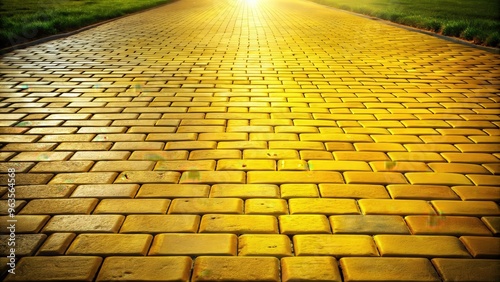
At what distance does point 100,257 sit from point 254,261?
1.91ft

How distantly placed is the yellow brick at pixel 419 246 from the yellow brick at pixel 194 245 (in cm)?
59

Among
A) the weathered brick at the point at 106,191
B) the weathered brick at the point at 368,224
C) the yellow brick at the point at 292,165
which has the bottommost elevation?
the weathered brick at the point at 106,191

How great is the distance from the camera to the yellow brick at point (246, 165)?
197 cm

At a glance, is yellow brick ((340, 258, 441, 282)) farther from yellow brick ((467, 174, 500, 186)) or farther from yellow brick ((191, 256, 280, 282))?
yellow brick ((467, 174, 500, 186))

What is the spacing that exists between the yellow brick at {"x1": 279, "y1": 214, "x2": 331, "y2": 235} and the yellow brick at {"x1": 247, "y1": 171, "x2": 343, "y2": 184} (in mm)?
298

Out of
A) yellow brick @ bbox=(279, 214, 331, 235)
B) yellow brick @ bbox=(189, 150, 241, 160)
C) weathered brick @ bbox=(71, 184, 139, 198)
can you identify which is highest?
yellow brick @ bbox=(189, 150, 241, 160)

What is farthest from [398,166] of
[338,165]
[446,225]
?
[446,225]

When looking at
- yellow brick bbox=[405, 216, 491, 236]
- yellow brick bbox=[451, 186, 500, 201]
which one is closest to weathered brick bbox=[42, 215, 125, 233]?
yellow brick bbox=[405, 216, 491, 236]

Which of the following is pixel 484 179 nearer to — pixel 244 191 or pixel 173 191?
pixel 244 191

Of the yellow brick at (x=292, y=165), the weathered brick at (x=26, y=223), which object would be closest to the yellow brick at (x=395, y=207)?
the yellow brick at (x=292, y=165)

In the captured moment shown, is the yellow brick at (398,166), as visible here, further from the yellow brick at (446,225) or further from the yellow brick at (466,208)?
the yellow brick at (446,225)

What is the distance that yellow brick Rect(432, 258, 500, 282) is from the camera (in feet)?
4.13

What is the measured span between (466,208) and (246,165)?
1093 millimetres

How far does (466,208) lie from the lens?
1649 mm
